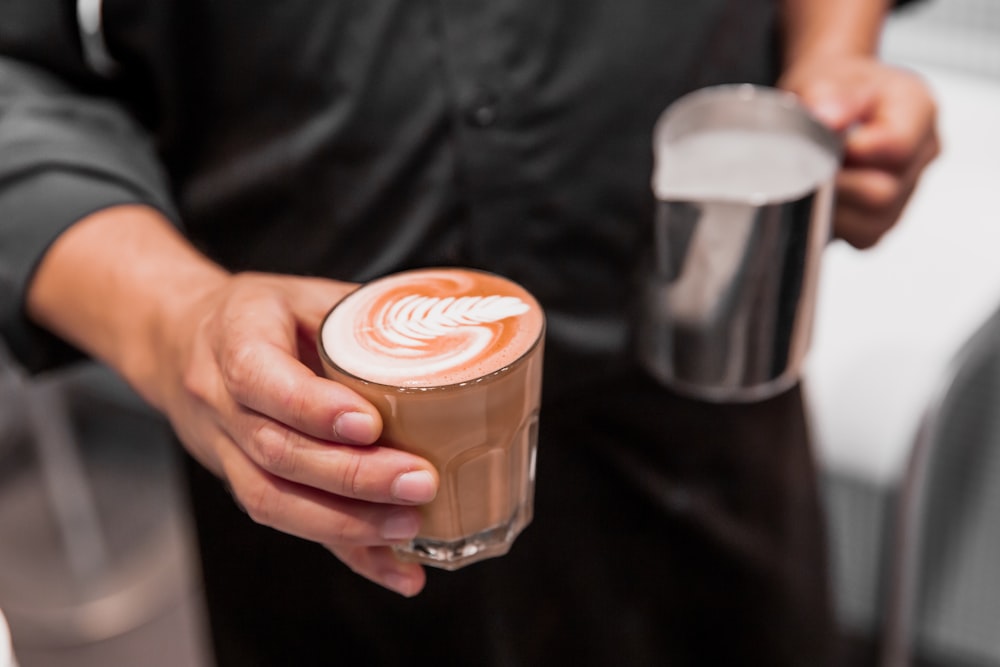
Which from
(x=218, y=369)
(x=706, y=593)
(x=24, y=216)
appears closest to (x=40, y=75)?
(x=24, y=216)

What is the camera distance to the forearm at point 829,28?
86 cm

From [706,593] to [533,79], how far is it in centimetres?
52

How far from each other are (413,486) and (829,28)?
591mm

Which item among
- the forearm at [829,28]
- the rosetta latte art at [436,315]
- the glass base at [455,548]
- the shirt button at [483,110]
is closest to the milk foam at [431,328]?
the rosetta latte art at [436,315]

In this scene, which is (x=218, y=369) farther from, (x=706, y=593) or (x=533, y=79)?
(x=706, y=593)

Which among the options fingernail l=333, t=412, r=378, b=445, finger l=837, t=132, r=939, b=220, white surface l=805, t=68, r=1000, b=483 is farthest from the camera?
white surface l=805, t=68, r=1000, b=483

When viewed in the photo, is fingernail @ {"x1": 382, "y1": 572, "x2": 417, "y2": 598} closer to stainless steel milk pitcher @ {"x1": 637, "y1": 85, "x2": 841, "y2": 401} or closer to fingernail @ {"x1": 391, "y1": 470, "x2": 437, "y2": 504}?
fingernail @ {"x1": 391, "y1": 470, "x2": 437, "y2": 504}

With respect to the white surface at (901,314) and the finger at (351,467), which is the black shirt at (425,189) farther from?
the white surface at (901,314)

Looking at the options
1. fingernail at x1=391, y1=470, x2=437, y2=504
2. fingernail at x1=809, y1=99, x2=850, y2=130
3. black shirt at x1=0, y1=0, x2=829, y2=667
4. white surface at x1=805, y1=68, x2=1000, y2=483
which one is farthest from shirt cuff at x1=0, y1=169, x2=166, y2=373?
white surface at x1=805, y1=68, x2=1000, y2=483

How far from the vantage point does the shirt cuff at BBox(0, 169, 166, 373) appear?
68 centimetres

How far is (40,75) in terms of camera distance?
725 millimetres

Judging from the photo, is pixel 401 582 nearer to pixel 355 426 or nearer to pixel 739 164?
pixel 355 426

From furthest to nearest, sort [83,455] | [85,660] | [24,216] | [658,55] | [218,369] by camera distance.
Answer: [83,455], [85,660], [658,55], [24,216], [218,369]

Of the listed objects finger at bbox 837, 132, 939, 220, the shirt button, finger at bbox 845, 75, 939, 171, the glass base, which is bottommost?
the glass base
